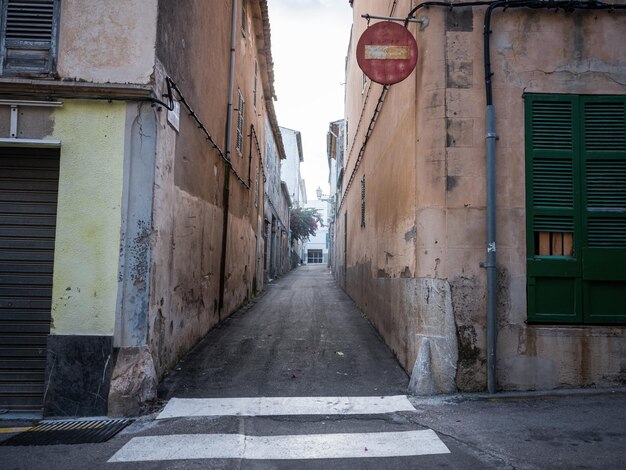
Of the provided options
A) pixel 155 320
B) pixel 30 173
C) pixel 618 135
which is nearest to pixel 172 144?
pixel 30 173

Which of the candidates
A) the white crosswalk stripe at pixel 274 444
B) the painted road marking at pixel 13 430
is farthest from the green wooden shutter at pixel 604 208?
the painted road marking at pixel 13 430

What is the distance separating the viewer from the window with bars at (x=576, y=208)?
5078 millimetres

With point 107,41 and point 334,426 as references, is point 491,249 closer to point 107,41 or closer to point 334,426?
point 334,426

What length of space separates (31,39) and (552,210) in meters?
6.20

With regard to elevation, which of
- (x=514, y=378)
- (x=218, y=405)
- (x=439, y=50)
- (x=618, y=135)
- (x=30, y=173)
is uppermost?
(x=439, y=50)

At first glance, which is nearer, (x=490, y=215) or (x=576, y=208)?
(x=490, y=215)

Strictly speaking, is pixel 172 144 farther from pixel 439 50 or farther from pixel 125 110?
pixel 439 50

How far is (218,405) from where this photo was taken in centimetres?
473

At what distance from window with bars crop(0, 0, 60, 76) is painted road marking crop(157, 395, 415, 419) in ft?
12.8

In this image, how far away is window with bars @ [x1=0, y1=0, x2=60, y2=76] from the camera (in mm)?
4836

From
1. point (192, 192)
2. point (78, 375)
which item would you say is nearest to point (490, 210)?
point (192, 192)

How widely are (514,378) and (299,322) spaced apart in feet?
15.9

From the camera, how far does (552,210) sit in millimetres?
5160

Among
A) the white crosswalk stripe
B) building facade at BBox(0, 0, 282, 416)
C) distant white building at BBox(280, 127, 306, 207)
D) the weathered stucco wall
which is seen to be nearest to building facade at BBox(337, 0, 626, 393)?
the white crosswalk stripe
